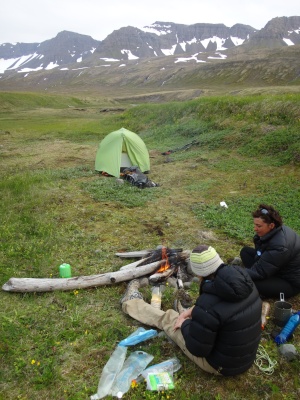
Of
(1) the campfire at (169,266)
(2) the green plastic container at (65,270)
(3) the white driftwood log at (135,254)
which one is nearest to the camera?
(1) the campfire at (169,266)

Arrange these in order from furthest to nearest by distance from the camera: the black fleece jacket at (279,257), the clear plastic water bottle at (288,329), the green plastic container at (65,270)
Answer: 1. the green plastic container at (65,270)
2. the black fleece jacket at (279,257)
3. the clear plastic water bottle at (288,329)

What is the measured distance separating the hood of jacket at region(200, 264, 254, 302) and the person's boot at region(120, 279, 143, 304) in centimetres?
267

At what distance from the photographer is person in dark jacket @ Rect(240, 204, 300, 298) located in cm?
596

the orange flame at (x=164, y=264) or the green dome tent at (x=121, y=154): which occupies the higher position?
the green dome tent at (x=121, y=154)

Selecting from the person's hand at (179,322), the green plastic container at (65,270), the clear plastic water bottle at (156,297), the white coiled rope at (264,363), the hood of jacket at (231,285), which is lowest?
the white coiled rope at (264,363)

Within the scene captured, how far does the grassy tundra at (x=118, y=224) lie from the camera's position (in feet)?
16.0

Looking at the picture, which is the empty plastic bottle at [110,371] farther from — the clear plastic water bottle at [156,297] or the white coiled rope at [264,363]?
the white coiled rope at [264,363]

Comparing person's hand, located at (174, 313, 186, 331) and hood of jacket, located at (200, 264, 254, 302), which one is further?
person's hand, located at (174, 313, 186, 331)

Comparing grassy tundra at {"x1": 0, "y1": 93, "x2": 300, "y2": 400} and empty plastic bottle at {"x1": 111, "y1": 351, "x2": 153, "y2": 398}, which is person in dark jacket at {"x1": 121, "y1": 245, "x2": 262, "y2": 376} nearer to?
grassy tundra at {"x1": 0, "y1": 93, "x2": 300, "y2": 400}

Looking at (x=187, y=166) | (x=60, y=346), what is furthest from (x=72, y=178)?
(x=60, y=346)

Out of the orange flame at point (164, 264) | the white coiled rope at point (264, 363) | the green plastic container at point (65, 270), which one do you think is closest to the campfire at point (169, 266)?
the orange flame at point (164, 264)

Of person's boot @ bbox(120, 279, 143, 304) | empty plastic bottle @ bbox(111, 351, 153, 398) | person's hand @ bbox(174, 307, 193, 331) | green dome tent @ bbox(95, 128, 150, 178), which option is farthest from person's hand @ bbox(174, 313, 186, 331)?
green dome tent @ bbox(95, 128, 150, 178)

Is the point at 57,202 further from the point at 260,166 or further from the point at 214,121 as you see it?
the point at 214,121

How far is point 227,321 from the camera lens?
404cm
